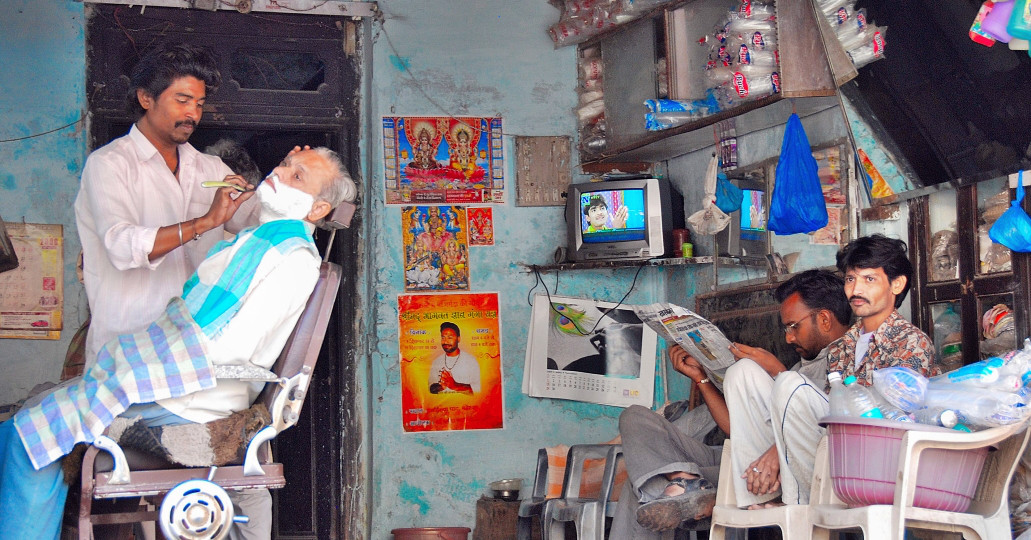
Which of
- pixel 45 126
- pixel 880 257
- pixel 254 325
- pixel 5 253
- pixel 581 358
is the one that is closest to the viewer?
pixel 254 325

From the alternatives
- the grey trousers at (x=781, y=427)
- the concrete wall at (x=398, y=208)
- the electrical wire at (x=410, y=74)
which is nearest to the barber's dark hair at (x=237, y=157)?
the concrete wall at (x=398, y=208)

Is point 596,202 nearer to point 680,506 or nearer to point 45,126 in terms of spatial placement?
point 680,506

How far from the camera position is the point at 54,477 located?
2.36 metres

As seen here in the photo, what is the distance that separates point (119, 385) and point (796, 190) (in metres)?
2.46

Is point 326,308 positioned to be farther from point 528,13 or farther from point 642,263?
point 528,13

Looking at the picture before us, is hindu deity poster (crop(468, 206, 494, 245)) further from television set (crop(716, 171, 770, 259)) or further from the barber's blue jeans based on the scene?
the barber's blue jeans

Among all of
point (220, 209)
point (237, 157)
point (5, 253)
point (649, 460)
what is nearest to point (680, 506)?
point (649, 460)

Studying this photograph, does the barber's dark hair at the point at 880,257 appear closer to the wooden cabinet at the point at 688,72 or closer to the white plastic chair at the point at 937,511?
the white plastic chair at the point at 937,511

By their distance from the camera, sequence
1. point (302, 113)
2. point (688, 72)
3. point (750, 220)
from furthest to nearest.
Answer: point (302, 113), point (688, 72), point (750, 220)

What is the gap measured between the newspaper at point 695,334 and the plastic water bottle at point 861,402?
0.78 meters

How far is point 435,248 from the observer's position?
16.9 feet

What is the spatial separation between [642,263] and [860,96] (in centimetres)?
146

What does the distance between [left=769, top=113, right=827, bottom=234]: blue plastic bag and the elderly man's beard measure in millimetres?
1850

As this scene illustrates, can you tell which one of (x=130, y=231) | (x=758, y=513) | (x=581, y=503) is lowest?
(x=581, y=503)
